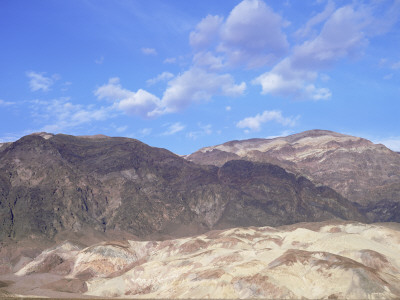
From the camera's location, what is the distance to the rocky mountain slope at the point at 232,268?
250 feet

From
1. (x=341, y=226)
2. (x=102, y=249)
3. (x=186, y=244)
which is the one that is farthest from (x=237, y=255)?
(x=341, y=226)

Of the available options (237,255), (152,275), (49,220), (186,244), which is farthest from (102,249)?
(49,220)

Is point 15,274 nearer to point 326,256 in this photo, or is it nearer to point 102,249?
point 102,249

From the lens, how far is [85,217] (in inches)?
7844

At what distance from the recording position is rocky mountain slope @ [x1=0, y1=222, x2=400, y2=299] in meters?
76.2

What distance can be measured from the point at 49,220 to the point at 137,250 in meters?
59.7

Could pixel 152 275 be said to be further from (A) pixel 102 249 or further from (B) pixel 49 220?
(B) pixel 49 220

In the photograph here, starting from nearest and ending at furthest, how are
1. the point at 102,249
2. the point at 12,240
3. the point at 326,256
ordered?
the point at 326,256, the point at 102,249, the point at 12,240

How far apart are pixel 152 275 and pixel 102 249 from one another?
1631 inches

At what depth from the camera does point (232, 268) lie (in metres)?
86.6

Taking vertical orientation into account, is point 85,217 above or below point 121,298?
above

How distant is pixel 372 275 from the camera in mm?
74812

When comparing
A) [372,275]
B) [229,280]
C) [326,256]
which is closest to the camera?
[372,275]

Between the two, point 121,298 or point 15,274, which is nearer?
point 121,298
